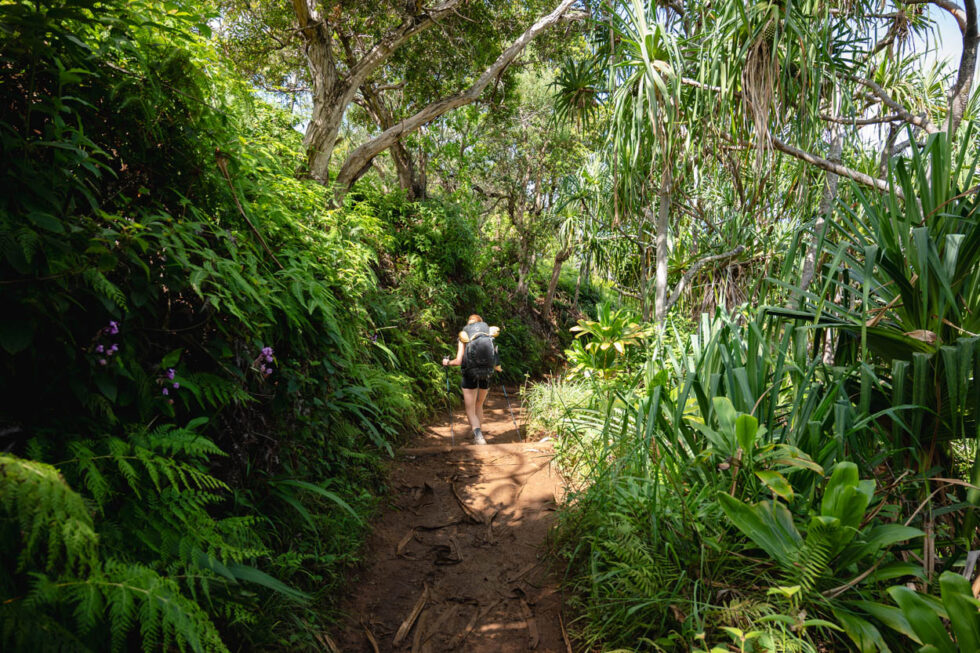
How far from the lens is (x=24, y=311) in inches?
48.3

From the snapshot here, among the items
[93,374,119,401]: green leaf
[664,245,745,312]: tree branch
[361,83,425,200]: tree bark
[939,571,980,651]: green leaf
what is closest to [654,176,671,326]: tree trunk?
[664,245,745,312]: tree branch

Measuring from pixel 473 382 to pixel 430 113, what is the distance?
4240 millimetres

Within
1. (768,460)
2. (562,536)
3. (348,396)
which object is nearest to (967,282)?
(768,460)

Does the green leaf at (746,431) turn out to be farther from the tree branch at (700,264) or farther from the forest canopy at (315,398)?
the tree branch at (700,264)

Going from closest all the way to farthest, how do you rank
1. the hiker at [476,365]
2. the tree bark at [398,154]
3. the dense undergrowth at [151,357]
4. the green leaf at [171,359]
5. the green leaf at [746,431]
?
the dense undergrowth at [151,357] → the green leaf at [171,359] → the green leaf at [746,431] → the hiker at [476,365] → the tree bark at [398,154]

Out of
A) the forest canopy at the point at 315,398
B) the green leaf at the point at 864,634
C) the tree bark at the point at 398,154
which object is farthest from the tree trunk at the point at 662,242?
the tree bark at the point at 398,154

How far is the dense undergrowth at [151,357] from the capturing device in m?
1.11

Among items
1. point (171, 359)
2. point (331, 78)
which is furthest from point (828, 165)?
point (331, 78)

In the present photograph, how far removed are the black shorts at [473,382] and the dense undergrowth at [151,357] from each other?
2.50 metres

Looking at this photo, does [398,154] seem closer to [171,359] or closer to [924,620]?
[171,359]

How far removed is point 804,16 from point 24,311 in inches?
202

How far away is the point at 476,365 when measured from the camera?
515 centimetres

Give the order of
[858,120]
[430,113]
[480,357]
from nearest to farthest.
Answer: [858,120]
[480,357]
[430,113]

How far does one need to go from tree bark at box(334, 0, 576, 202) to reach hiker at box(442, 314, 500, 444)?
3.24m
